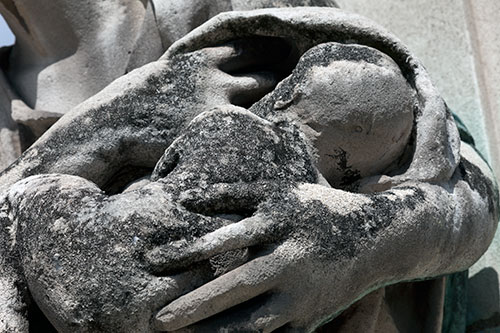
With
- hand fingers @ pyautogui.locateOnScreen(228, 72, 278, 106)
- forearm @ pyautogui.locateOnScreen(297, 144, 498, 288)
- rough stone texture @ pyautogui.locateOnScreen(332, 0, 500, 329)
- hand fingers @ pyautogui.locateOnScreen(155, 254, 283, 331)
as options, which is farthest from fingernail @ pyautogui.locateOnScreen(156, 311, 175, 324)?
rough stone texture @ pyautogui.locateOnScreen(332, 0, 500, 329)

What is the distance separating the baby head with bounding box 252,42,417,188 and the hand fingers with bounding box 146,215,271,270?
244 mm

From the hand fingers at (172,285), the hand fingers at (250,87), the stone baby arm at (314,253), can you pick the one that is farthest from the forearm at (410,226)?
the hand fingers at (250,87)

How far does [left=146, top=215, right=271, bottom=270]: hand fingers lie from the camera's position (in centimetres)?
105

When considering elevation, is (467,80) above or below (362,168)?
below

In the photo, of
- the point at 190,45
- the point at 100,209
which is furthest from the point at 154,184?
the point at 190,45

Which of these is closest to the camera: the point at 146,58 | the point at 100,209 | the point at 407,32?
the point at 100,209

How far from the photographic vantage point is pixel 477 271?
1.85 metres

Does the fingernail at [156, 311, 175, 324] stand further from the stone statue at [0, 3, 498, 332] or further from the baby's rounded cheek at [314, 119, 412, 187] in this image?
the baby's rounded cheek at [314, 119, 412, 187]

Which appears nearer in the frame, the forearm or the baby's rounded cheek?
the forearm

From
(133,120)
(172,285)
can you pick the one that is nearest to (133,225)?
(172,285)

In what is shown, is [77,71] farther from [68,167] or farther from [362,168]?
[362,168]

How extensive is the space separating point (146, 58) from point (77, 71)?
0.75 ft

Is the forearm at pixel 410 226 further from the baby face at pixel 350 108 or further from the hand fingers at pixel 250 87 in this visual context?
the hand fingers at pixel 250 87

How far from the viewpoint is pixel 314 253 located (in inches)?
43.8
